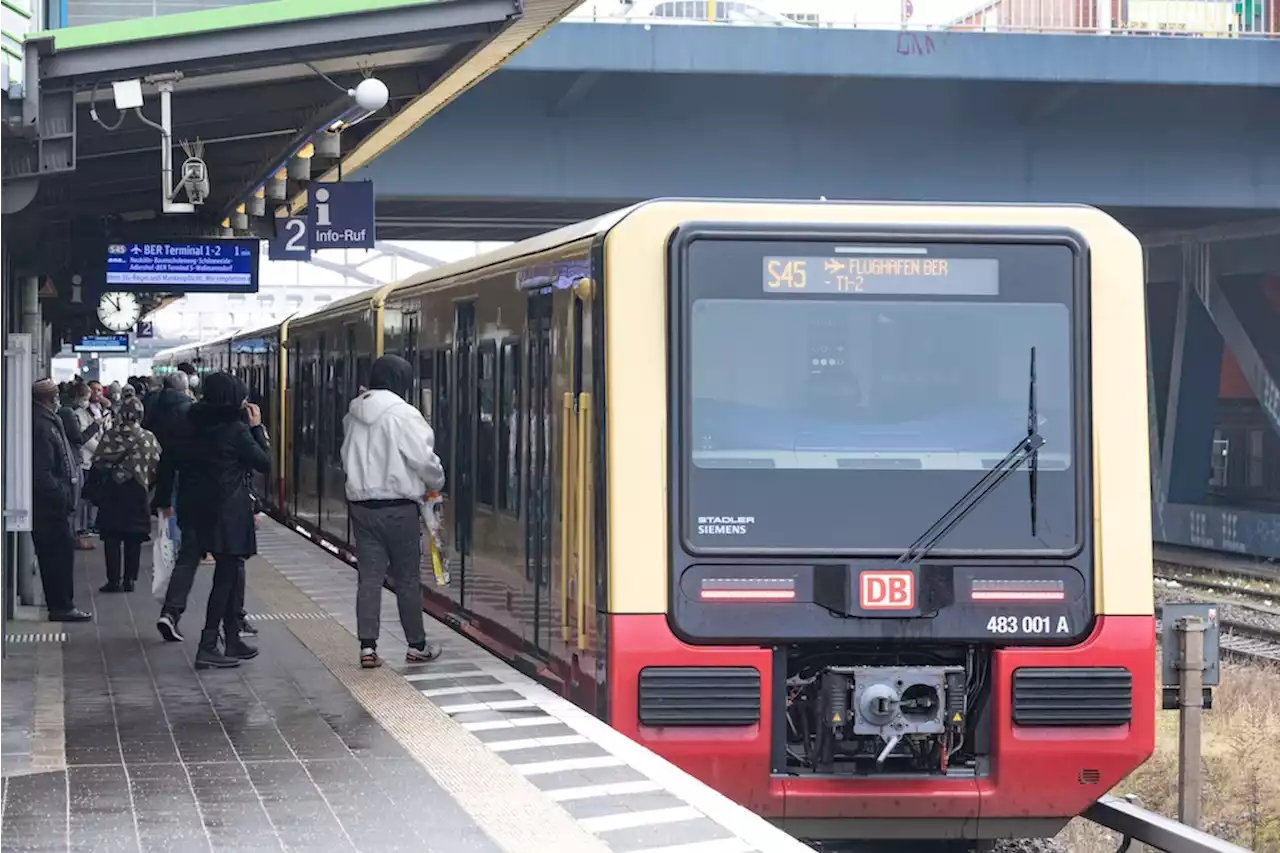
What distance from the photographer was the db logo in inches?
328

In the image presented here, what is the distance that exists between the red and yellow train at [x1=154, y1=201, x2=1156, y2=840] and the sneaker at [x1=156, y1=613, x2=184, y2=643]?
438cm

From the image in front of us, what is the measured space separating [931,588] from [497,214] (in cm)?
1836

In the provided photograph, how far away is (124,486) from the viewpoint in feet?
52.5

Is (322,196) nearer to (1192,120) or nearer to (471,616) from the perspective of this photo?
(471,616)

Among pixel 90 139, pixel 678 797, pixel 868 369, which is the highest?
pixel 90 139

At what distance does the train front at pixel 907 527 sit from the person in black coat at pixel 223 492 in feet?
11.4

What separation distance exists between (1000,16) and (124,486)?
35.3 feet

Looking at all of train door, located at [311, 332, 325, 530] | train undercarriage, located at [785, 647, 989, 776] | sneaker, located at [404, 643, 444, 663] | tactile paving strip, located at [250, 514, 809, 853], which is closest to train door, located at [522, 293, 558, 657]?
tactile paving strip, located at [250, 514, 809, 853]

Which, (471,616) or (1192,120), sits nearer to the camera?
(471,616)

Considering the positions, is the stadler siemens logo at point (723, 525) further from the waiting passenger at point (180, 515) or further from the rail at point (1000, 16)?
the rail at point (1000, 16)

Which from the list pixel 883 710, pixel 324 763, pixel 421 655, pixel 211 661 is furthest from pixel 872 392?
pixel 211 661

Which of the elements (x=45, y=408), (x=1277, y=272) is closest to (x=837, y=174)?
(x=1277, y=272)

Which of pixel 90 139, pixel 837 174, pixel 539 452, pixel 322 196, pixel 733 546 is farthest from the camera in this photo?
pixel 837 174

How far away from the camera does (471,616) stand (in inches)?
479
